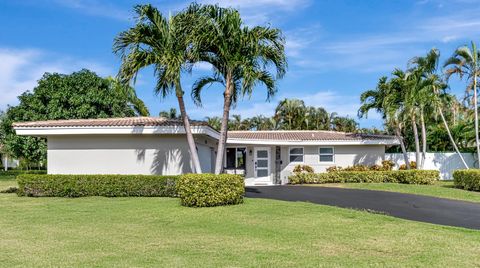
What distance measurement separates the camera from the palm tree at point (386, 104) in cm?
2666

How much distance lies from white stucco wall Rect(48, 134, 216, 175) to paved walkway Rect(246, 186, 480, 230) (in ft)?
11.3

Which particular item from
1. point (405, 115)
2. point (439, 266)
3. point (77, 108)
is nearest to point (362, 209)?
point (439, 266)

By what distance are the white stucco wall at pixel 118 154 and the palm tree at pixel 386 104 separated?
13.5 meters

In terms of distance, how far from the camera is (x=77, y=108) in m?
32.5

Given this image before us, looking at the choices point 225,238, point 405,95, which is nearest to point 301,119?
point 405,95

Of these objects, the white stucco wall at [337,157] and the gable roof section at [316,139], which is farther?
the white stucco wall at [337,157]

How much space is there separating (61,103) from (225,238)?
2673 cm

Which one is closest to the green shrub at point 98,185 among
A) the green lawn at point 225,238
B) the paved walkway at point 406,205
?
the green lawn at point 225,238

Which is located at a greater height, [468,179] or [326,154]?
[326,154]

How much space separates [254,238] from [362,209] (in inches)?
222

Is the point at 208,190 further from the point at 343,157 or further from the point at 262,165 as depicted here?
the point at 343,157

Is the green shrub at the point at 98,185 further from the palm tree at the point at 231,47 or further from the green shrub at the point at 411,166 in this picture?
the green shrub at the point at 411,166

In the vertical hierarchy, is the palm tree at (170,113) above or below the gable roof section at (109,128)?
above

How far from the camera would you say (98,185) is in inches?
696
